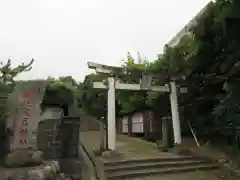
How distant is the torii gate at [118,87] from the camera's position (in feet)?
36.7

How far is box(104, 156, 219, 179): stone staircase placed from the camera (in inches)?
355

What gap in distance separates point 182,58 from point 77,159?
646 centimetres

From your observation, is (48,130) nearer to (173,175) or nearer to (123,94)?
(173,175)

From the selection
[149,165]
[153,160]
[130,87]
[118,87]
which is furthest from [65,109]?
[149,165]

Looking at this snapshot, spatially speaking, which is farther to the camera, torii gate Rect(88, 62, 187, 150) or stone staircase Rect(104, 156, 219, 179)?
torii gate Rect(88, 62, 187, 150)

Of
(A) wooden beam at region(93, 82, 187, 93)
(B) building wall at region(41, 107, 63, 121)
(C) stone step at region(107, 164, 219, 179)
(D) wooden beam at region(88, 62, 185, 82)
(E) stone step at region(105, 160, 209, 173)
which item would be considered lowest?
(C) stone step at region(107, 164, 219, 179)

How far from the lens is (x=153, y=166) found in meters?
Answer: 9.70

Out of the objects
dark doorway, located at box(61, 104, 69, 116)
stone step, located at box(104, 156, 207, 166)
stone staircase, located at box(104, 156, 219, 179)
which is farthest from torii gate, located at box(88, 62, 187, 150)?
dark doorway, located at box(61, 104, 69, 116)

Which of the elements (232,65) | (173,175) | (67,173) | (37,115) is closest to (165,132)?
(173,175)

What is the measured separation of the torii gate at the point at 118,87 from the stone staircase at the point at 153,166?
4.97 feet

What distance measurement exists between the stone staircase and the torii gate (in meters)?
1.51

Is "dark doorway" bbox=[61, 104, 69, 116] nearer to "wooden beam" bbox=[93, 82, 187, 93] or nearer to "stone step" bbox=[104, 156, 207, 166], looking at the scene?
"wooden beam" bbox=[93, 82, 187, 93]

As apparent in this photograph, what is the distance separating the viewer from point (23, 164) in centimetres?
807

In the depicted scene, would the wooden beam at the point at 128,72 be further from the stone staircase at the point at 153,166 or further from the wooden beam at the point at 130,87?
the stone staircase at the point at 153,166
